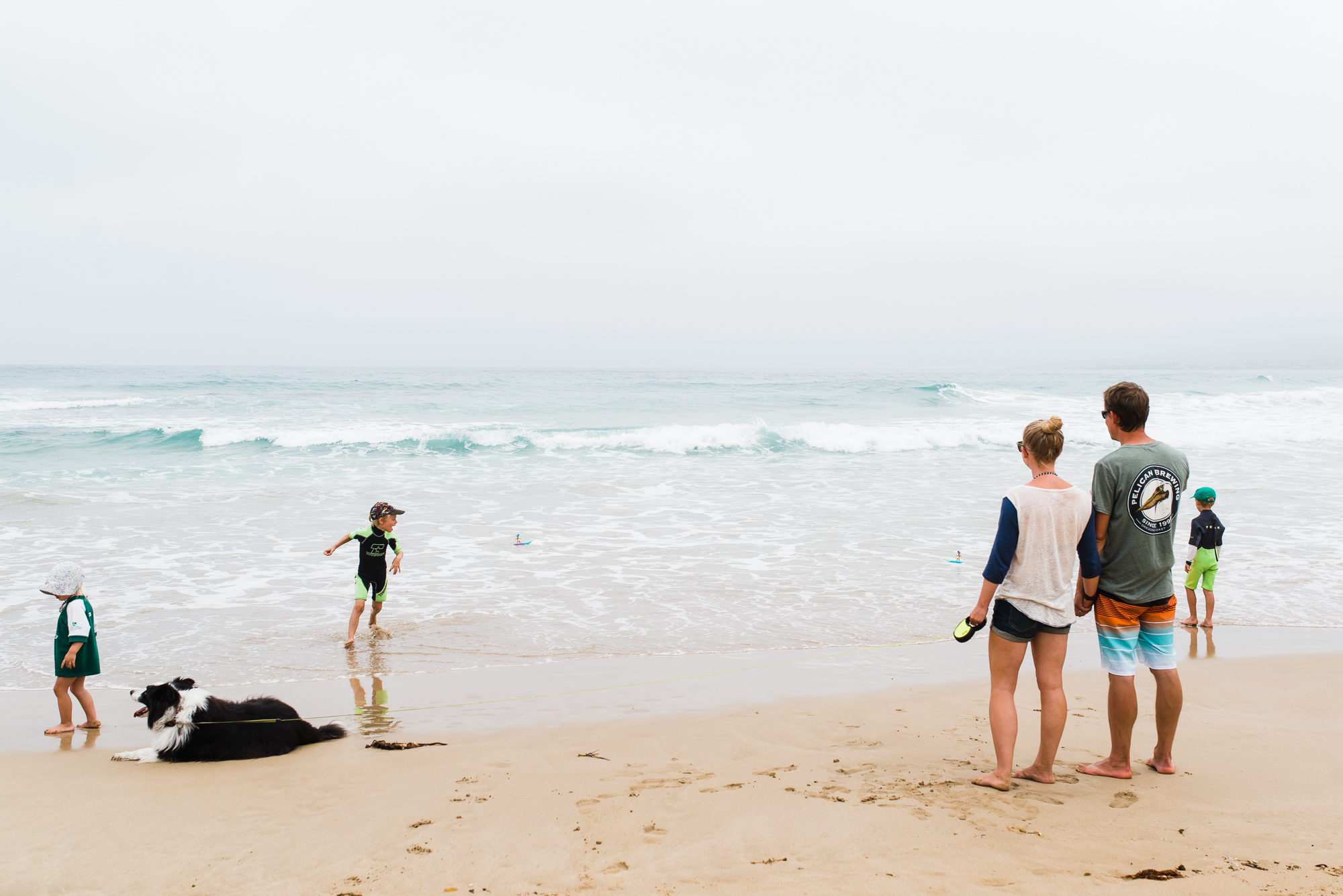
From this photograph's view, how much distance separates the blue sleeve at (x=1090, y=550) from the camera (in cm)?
367

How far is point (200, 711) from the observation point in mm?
4535

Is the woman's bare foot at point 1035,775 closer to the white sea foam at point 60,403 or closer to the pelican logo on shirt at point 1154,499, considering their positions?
the pelican logo on shirt at point 1154,499

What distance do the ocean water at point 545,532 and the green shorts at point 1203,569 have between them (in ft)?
2.64

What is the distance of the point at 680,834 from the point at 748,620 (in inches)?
171

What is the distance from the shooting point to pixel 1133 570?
3.72 meters

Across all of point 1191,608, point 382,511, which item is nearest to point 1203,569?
point 1191,608

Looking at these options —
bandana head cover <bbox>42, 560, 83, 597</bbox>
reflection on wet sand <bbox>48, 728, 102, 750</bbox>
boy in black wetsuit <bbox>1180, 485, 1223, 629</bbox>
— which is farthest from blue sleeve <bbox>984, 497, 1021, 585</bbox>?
bandana head cover <bbox>42, 560, 83, 597</bbox>

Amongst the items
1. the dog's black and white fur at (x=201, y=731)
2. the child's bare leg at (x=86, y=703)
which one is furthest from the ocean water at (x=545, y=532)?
the dog's black and white fur at (x=201, y=731)

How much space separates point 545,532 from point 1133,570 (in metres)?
9.01

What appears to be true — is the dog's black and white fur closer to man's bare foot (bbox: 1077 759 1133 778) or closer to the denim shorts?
the denim shorts

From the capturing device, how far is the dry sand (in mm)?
3066

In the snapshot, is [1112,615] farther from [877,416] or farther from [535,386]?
[535,386]

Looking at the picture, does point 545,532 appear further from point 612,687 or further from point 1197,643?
point 1197,643

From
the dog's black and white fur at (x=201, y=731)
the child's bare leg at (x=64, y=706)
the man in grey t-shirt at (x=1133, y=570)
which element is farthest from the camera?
the child's bare leg at (x=64, y=706)
